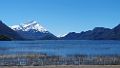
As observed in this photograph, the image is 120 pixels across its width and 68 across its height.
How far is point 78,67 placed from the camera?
167 ft

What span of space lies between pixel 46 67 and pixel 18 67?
12.7 feet

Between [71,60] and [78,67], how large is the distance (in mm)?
12047

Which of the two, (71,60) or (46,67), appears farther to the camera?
(71,60)

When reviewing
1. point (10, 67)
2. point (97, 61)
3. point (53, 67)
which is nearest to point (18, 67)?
point (10, 67)

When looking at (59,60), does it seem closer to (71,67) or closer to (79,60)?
(79,60)

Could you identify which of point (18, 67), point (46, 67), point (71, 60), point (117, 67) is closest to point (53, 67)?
point (46, 67)

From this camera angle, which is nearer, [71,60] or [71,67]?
[71,67]

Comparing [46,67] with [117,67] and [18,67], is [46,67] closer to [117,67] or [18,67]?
[18,67]

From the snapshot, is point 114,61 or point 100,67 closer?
point 100,67

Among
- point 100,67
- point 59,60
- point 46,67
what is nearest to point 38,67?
point 46,67

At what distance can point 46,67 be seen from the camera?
50.6 metres

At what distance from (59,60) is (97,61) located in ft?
21.4

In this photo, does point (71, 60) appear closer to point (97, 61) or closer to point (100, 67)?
point (97, 61)

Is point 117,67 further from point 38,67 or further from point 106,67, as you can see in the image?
point 38,67
